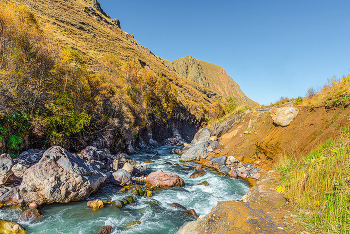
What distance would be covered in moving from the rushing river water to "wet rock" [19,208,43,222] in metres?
0.20

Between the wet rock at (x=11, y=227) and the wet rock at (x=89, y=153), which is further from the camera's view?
the wet rock at (x=89, y=153)

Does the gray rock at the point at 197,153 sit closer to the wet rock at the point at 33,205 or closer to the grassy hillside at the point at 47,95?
the grassy hillside at the point at 47,95

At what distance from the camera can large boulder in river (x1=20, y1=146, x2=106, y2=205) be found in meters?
7.33

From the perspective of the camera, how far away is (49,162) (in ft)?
25.9

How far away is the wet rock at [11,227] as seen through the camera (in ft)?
18.2

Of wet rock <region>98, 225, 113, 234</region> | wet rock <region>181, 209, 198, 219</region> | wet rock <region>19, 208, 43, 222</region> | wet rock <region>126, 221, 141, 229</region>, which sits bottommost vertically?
wet rock <region>181, 209, 198, 219</region>

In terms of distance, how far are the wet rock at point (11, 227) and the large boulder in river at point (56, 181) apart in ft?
5.25

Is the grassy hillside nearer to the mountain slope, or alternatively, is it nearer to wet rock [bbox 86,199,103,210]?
wet rock [bbox 86,199,103,210]

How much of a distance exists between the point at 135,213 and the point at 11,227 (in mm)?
4613

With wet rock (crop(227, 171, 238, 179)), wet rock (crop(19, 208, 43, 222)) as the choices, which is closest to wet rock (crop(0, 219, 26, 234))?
wet rock (crop(19, 208, 43, 222))

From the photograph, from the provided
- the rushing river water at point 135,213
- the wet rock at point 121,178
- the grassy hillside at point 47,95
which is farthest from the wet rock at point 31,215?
the grassy hillside at point 47,95

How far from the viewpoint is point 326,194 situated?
374 cm

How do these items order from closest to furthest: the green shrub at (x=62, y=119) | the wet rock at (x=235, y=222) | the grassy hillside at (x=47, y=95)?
the wet rock at (x=235, y=222), the grassy hillside at (x=47, y=95), the green shrub at (x=62, y=119)

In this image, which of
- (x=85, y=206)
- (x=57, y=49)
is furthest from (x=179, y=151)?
(x=57, y=49)
